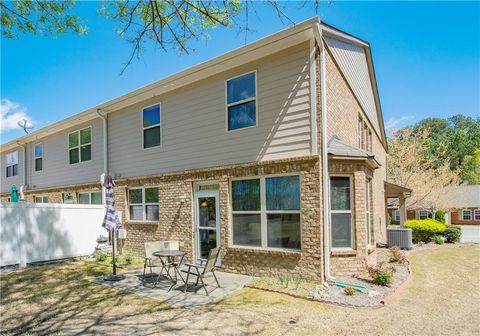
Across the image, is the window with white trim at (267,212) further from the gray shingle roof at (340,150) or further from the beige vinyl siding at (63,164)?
the beige vinyl siding at (63,164)

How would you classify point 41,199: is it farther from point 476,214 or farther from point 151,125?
point 476,214

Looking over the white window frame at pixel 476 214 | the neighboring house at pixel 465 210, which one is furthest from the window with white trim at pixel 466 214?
the white window frame at pixel 476 214

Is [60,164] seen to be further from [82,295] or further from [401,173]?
[401,173]

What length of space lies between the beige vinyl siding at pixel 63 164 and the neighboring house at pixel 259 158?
3.92 feet

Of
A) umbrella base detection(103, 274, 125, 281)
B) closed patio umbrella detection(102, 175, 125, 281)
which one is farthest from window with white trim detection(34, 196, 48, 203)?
umbrella base detection(103, 274, 125, 281)

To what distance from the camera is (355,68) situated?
12.5 meters

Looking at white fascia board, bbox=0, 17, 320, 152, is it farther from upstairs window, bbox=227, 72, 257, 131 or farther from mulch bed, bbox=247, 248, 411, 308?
mulch bed, bbox=247, 248, 411, 308

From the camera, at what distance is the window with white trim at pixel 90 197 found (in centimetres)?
1473

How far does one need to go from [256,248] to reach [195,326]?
11.7ft

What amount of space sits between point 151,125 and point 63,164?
733 cm

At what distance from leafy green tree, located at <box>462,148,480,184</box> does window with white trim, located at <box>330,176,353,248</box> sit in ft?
161

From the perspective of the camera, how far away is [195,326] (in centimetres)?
556

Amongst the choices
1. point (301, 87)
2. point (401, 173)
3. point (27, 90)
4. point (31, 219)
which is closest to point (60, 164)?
point (27, 90)

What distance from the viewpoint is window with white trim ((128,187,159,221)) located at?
12.1m
